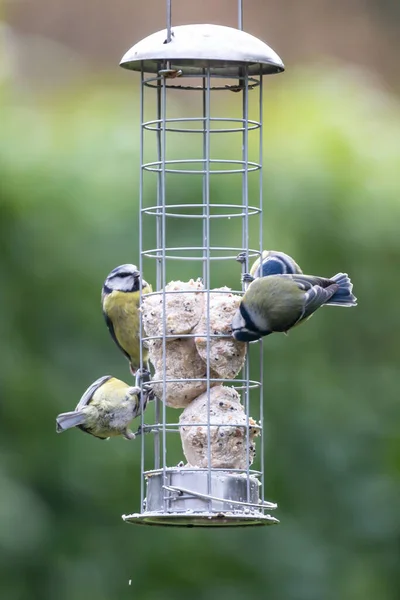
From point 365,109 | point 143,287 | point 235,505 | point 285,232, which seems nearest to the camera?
point 235,505

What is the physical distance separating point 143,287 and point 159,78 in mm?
1347

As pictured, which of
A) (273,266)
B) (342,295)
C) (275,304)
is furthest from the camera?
(342,295)

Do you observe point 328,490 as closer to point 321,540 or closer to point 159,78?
point 321,540

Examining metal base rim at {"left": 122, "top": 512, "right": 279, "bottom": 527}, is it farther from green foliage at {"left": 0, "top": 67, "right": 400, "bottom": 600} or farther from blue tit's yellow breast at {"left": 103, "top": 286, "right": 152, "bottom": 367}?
green foliage at {"left": 0, "top": 67, "right": 400, "bottom": 600}

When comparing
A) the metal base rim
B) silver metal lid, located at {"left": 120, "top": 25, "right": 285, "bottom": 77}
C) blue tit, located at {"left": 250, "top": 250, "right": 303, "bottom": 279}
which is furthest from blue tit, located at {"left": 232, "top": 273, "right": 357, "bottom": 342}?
silver metal lid, located at {"left": 120, "top": 25, "right": 285, "bottom": 77}

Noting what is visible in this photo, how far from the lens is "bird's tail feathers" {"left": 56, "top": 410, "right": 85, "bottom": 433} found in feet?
32.3

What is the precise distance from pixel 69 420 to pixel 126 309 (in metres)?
0.82

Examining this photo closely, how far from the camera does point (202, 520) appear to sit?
28.7ft

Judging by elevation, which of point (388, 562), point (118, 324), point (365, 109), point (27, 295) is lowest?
point (388, 562)

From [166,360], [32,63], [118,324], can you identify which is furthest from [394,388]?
[166,360]

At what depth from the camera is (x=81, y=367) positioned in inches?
594

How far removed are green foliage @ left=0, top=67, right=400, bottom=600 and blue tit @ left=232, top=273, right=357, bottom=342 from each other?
560 centimetres

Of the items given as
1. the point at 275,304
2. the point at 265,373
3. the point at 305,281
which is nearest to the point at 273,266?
the point at 305,281

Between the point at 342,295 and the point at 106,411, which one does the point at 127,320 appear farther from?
the point at 342,295
